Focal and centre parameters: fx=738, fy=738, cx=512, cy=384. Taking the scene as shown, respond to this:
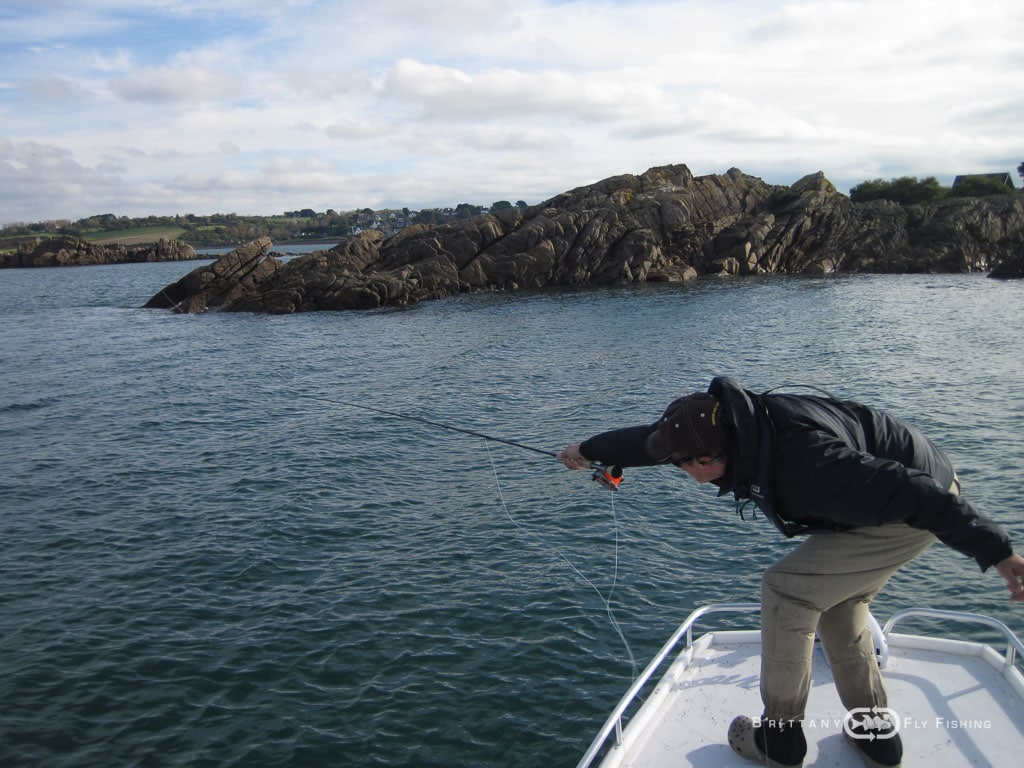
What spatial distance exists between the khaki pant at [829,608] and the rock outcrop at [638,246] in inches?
2218

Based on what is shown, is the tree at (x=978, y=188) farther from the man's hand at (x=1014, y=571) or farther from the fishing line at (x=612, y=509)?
the man's hand at (x=1014, y=571)

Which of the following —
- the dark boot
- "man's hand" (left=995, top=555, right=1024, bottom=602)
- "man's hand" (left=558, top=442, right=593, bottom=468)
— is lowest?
the dark boot

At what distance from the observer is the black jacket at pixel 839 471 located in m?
3.88

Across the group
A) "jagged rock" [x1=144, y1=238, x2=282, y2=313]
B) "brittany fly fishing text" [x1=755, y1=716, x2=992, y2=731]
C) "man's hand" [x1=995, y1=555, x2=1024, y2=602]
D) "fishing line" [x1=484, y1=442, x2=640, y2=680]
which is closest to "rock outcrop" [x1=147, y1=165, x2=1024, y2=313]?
"jagged rock" [x1=144, y1=238, x2=282, y2=313]

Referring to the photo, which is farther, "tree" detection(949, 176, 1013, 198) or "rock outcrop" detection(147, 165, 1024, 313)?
"tree" detection(949, 176, 1013, 198)

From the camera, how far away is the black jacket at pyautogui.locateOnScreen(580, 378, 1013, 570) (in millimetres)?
3879

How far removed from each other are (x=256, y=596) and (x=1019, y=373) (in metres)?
25.9

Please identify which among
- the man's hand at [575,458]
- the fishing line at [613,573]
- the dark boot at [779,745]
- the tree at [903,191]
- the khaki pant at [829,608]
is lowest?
the fishing line at [613,573]

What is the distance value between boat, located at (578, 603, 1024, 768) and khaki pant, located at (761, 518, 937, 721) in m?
0.35

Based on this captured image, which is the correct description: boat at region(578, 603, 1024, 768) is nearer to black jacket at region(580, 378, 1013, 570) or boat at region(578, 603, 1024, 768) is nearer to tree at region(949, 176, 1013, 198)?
black jacket at region(580, 378, 1013, 570)

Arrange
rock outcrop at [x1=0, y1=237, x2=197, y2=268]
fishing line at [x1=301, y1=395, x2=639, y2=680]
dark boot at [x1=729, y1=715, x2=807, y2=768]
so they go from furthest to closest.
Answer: rock outcrop at [x1=0, y1=237, x2=197, y2=268] < fishing line at [x1=301, y1=395, x2=639, y2=680] < dark boot at [x1=729, y1=715, x2=807, y2=768]

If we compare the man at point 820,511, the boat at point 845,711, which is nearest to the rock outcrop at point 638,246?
the boat at point 845,711

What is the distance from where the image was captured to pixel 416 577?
41.1 feet

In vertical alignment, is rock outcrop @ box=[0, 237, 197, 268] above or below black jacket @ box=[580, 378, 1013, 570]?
above
